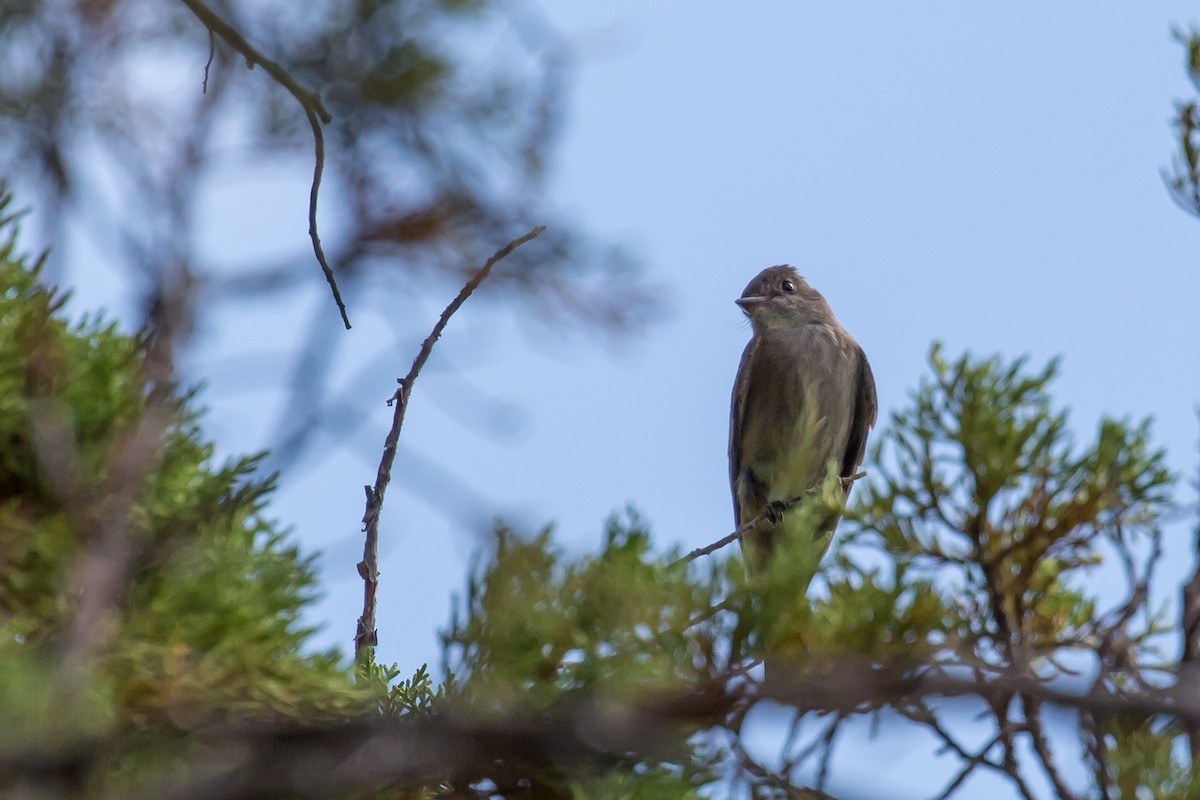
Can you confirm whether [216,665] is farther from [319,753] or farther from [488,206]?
[488,206]

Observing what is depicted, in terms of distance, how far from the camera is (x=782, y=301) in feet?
24.7

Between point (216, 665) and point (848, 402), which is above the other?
point (848, 402)

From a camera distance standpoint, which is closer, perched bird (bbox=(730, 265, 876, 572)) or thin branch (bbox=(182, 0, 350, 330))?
thin branch (bbox=(182, 0, 350, 330))

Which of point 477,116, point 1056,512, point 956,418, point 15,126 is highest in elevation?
point 477,116

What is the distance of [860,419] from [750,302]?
0.92 metres

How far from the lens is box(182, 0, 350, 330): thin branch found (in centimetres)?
233

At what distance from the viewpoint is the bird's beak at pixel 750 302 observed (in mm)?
7547

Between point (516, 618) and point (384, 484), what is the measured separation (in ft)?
2.47

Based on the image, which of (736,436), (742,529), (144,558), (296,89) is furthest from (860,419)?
(144,558)

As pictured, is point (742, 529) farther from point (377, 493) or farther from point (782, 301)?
point (782, 301)

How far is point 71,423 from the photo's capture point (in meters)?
2.19

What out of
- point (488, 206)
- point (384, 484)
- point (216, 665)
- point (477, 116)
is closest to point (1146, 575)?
point (384, 484)

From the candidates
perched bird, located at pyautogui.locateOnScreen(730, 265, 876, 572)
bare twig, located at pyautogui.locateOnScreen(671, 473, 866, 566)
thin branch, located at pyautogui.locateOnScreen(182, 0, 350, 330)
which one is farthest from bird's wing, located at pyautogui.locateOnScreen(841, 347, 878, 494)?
thin branch, located at pyautogui.locateOnScreen(182, 0, 350, 330)

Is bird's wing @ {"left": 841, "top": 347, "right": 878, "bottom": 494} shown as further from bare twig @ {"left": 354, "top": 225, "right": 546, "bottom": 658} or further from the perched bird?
bare twig @ {"left": 354, "top": 225, "right": 546, "bottom": 658}
